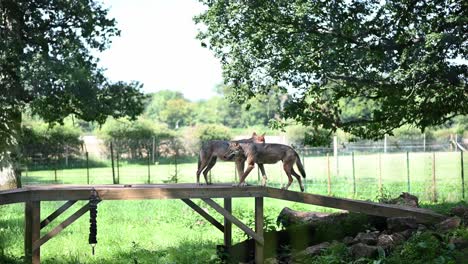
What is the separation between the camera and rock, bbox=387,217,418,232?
416 inches

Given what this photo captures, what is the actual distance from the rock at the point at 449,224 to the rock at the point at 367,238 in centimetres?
103

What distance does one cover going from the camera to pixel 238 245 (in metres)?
11.6

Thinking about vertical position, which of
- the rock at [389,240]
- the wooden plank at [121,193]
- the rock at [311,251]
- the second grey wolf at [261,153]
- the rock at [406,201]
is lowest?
the rock at [311,251]

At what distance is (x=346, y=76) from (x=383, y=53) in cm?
119

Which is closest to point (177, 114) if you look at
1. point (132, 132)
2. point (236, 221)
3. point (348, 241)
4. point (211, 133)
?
point (132, 132)

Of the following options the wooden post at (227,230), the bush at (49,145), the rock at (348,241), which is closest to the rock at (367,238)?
the rock at (348,241)

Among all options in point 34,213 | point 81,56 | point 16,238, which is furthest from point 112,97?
point 34,213

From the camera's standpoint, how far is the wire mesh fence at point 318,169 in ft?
76.3

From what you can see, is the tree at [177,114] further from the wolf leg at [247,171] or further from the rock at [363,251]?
the rock at [363,251]

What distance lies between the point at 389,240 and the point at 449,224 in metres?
1.00

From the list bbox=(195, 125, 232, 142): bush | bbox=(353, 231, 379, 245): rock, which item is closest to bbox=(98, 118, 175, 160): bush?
bbox=(195, 125, 232, 142): bush

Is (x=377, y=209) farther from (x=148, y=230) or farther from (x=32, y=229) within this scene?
(x=148, y=230)

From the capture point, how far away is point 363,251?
951cm

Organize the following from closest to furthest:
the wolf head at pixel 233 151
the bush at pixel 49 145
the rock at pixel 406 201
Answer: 1. the wolf head at pixel 233 151
2. the rock at pixel 406 201
3. the bush at pixel 49 145
